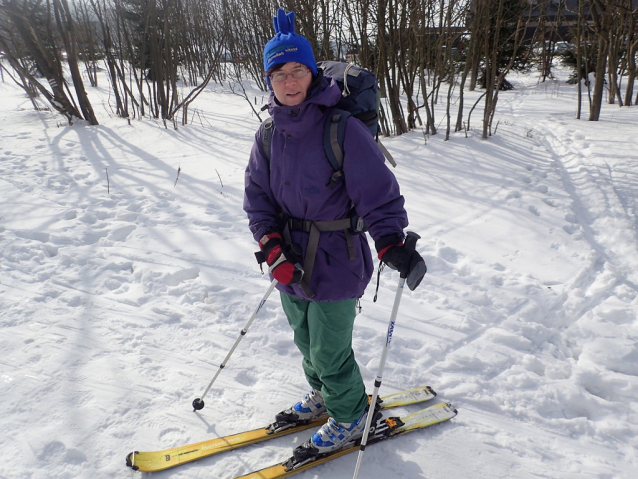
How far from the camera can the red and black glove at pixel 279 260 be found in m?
1.71

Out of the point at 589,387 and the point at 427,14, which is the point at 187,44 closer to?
the point at 427,14

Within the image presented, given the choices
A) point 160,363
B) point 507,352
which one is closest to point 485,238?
point 507,352

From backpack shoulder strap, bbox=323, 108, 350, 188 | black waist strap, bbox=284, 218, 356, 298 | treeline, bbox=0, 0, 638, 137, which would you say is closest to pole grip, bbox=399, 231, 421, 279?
black waist strap, bbox=284, 218, 356, 298

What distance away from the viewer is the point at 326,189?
5.46ft

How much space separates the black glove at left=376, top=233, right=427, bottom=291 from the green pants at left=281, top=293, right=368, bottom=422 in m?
0.32

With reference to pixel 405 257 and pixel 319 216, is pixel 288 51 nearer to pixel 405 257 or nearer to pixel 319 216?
pixel 319 216

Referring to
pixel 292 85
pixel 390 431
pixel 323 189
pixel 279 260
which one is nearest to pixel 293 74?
pixel 292 85

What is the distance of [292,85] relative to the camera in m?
1.62

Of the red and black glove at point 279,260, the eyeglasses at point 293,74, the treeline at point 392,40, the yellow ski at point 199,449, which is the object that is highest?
the treeline at point 392,40

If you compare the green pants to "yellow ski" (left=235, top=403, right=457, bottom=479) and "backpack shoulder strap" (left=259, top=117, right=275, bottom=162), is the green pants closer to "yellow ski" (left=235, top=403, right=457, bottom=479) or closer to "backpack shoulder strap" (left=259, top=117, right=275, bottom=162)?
"yellow ski" (left=235, top=403, right=457, bottom=479)

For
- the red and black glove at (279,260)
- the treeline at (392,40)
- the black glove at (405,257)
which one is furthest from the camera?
the treeline at (392,40)

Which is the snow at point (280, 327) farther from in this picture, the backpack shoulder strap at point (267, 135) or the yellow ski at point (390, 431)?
the backpack shoulder strap at point (267, 135)

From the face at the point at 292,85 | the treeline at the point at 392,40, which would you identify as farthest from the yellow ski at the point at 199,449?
the treeline at the point at 392,40

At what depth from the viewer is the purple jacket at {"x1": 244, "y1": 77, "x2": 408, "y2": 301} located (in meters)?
1.60
